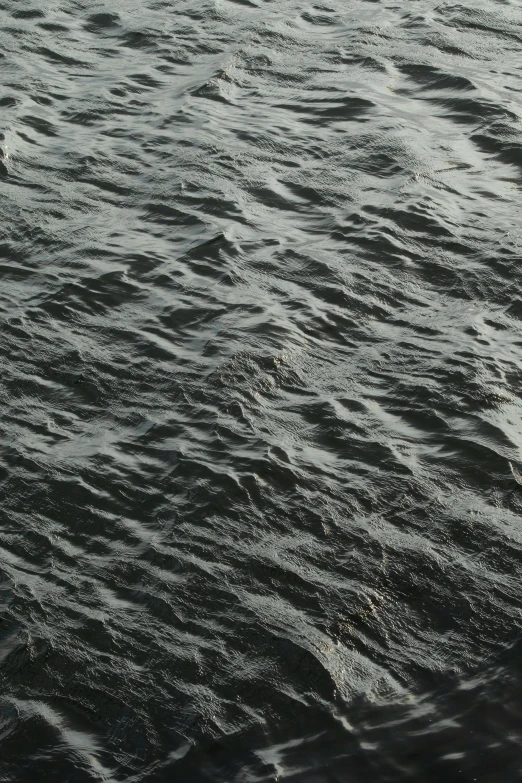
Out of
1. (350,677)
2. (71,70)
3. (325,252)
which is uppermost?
(71,70)

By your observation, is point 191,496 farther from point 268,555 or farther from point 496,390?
point 496,390

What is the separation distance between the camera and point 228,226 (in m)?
9.63

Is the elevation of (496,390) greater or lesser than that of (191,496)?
greater

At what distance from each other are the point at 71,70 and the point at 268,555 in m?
8.71

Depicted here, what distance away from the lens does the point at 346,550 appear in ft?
20.2

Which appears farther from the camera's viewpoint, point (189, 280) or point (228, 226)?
point (228, 226)

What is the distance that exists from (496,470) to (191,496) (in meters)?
2.07

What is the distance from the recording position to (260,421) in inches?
284

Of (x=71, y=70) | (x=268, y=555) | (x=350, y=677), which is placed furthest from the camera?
(x=71, y=70)

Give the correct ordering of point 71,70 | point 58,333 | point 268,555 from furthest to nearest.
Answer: point 71,70
point 58,333
point 268,555

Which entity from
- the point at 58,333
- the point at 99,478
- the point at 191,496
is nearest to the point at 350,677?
the point at 191,496

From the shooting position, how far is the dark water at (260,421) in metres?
5.25

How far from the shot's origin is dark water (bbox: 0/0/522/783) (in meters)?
5.25

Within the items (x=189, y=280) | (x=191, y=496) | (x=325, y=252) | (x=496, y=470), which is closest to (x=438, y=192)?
(x=325, y=252)
